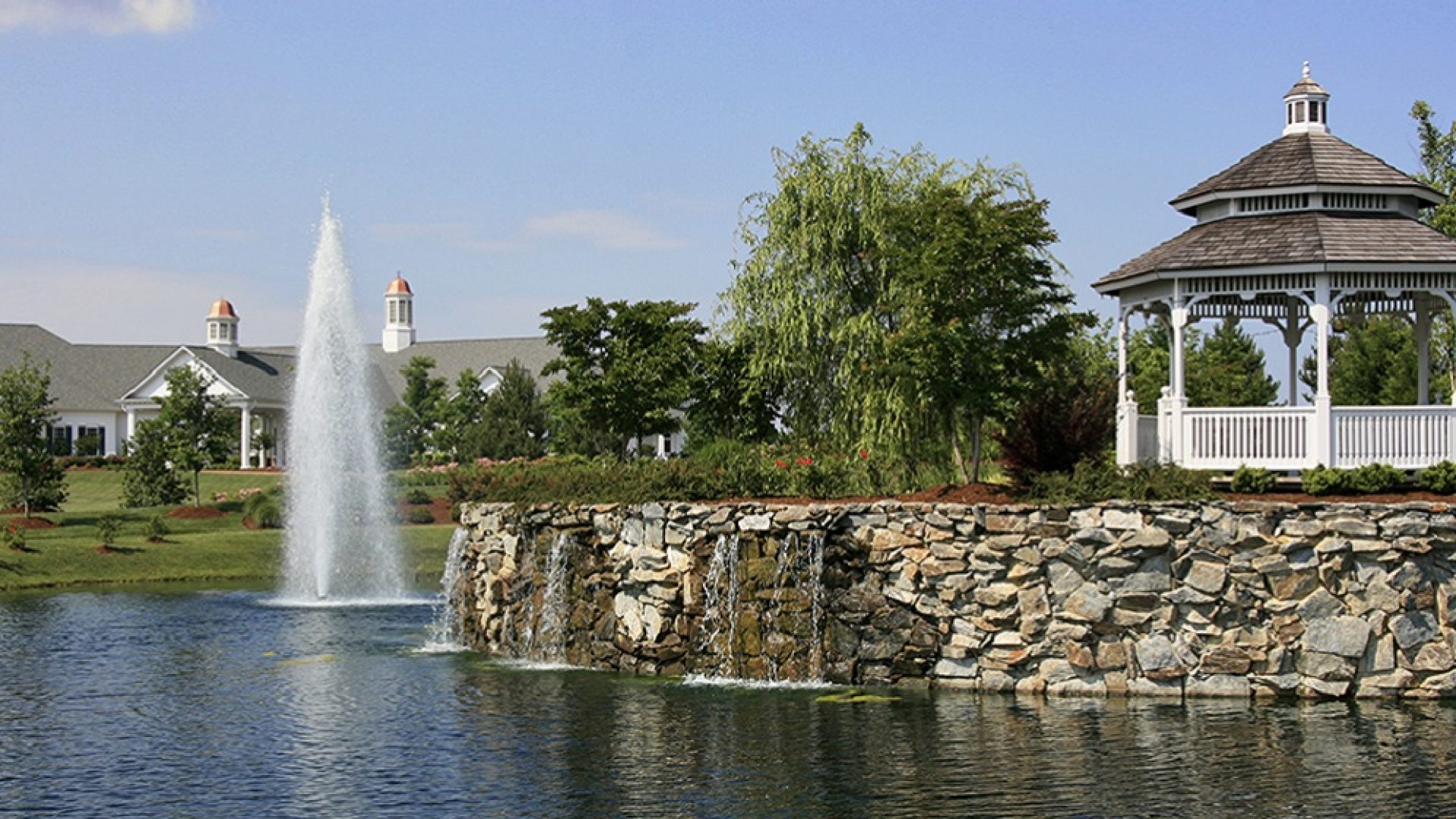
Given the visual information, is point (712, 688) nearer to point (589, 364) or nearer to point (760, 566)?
point (760, 566)

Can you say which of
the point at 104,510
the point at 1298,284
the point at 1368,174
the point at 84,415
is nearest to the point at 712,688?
the point at 1298,284

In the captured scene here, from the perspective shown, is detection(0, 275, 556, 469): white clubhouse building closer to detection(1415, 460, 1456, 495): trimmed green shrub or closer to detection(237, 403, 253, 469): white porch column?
detection(237, 403, 253, 469): white porch column

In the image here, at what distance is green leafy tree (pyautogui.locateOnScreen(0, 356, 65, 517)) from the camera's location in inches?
1610

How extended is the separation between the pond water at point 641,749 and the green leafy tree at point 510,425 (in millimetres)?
37284

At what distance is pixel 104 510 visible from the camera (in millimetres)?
46906

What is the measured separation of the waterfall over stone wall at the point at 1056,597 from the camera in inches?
688

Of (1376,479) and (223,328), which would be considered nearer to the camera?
(1376,479)

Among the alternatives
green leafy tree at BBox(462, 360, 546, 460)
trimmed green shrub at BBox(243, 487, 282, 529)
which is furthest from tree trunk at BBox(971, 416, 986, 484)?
green leafy tree at BBox(462, 360, 546, 460)

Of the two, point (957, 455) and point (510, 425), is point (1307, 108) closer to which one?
point (957, 455)

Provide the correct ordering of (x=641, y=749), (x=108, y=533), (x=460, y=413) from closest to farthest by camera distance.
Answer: (x=641, y=749)
(x=108, y=533)
(x=460, y=413)

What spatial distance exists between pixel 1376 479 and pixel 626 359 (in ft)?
69.7

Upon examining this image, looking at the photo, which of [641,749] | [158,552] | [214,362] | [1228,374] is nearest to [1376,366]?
[1228,374]

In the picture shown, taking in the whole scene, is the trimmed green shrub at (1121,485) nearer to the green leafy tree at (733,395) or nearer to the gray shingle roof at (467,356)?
the green leafy tree at (733,395)

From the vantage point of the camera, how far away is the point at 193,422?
170 ft
